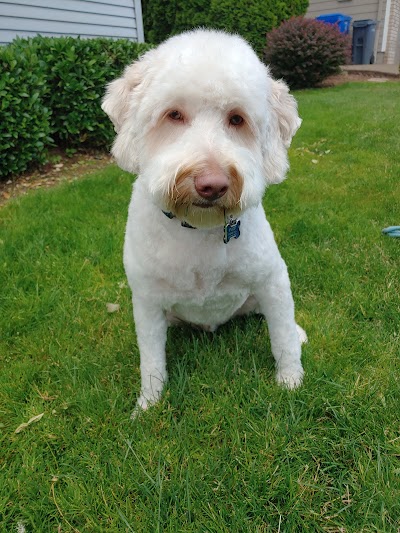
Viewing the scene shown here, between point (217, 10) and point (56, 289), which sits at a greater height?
point (217, 10)

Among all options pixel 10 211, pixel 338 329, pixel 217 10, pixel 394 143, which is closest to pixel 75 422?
pixel 338 329

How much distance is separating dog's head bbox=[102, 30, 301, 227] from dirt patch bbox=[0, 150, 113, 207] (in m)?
3.43

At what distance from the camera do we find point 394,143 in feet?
18.8

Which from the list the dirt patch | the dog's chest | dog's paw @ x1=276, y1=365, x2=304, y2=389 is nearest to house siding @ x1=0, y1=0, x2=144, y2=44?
the dirt patch

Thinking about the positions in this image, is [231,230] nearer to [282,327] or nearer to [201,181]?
[201,181]

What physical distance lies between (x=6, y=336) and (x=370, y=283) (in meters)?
2.19

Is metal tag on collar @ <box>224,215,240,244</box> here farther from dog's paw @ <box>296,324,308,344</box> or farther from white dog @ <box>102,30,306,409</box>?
dog's paw @ <box>296,324,308,344</box>

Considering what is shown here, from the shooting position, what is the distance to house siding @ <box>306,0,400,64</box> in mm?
16344

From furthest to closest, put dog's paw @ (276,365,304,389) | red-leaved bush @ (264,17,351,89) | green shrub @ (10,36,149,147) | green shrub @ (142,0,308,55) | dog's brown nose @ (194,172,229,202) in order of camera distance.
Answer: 1. green shrub @ (142,0,308,55)
2. red-leaved bush @ (264,17,351,89)
3. green shrub @ (10,36,149,147)
4. dog's paw @ (276,365,304,389)
5. dog's brown nose @ (194,172,229,202)

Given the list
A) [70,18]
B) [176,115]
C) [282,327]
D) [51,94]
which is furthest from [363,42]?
[176,115]

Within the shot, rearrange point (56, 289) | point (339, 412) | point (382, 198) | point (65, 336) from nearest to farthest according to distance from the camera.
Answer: point (339, 412), point (65, 336), point (56, 289), point (382, 198)

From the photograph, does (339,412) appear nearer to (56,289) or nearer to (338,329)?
(338,329)

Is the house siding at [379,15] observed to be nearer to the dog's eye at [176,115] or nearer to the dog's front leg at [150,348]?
the dog's eye at [176,115]

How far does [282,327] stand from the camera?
203 centimetres
